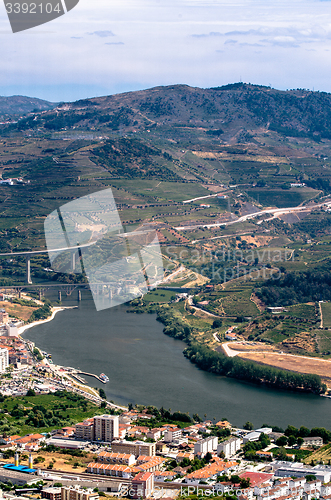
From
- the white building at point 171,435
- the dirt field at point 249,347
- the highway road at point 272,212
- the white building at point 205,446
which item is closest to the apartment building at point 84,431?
the white building at point 171,435

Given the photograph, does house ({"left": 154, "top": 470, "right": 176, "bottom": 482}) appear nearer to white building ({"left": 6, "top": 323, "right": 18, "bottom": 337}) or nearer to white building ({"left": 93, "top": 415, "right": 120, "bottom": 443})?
white building ({"left": 93, "top": 415, "right": 120, "bottom": 443})

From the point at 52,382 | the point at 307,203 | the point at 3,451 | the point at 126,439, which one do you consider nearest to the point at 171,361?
the point at 52,382

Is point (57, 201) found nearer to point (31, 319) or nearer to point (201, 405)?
point (31, 319)

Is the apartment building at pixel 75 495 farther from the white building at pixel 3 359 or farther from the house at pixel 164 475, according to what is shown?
the white building at pixel 3 359

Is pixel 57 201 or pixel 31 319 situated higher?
pixel 57 201

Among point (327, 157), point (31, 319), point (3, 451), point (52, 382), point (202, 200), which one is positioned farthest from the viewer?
point (327, 157)

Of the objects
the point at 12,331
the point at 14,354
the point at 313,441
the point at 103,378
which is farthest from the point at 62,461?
the point at 12,331

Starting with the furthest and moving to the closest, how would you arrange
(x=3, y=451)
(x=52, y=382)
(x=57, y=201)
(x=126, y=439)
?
(x=57, y=201) < (x=52, y=382) < (x=126, y=439) < (x=3, y=451)
